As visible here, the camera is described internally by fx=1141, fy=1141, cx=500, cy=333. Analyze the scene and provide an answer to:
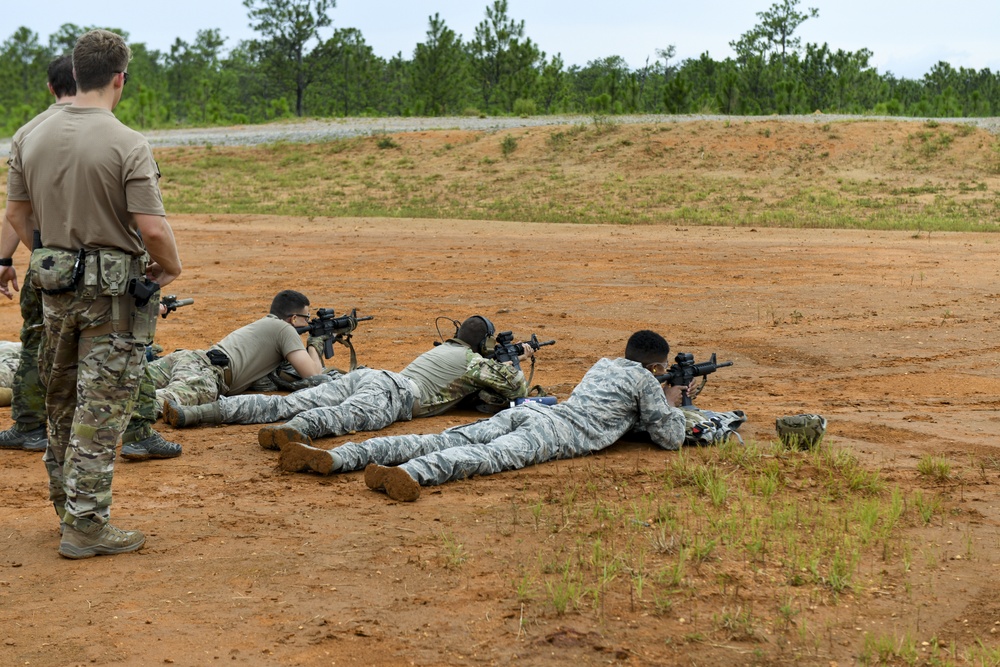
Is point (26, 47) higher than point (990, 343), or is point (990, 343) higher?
point (26, 47)

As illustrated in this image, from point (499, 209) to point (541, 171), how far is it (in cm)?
318

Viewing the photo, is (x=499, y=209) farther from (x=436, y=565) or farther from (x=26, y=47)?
(x=26, y=47)

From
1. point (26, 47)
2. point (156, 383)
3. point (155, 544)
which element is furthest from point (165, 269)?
point (26, 47)

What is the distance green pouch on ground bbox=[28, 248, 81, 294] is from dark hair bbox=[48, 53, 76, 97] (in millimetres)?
1737

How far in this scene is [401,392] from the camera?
7754 mm

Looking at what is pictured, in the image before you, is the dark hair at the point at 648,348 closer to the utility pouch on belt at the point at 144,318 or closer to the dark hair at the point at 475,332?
the dark hair at the point at 475,332

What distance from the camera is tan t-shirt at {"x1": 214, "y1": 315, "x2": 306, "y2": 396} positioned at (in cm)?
833

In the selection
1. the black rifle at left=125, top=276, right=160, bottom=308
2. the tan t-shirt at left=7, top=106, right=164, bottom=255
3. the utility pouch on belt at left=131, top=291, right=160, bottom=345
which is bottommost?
the utility pouch on belt at left=131, top=291, right=160, bottom=345

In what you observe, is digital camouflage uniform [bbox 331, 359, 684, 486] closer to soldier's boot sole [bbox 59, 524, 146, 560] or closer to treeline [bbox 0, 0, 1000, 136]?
soldier's boot sole [bbox 59, 524, 146, 560]

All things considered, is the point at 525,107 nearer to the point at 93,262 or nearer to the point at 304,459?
the point at 304,459

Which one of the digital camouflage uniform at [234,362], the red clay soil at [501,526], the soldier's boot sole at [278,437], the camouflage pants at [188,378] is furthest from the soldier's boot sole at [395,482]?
→ the digital camouflage uniform at [234,362]

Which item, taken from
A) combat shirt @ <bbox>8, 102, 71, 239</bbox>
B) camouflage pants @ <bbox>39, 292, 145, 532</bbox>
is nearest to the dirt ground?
camouflage pants @ <bbox>39, 292, 145, 532</bbox>

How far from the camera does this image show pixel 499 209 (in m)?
21.3

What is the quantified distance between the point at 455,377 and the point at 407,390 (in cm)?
37
